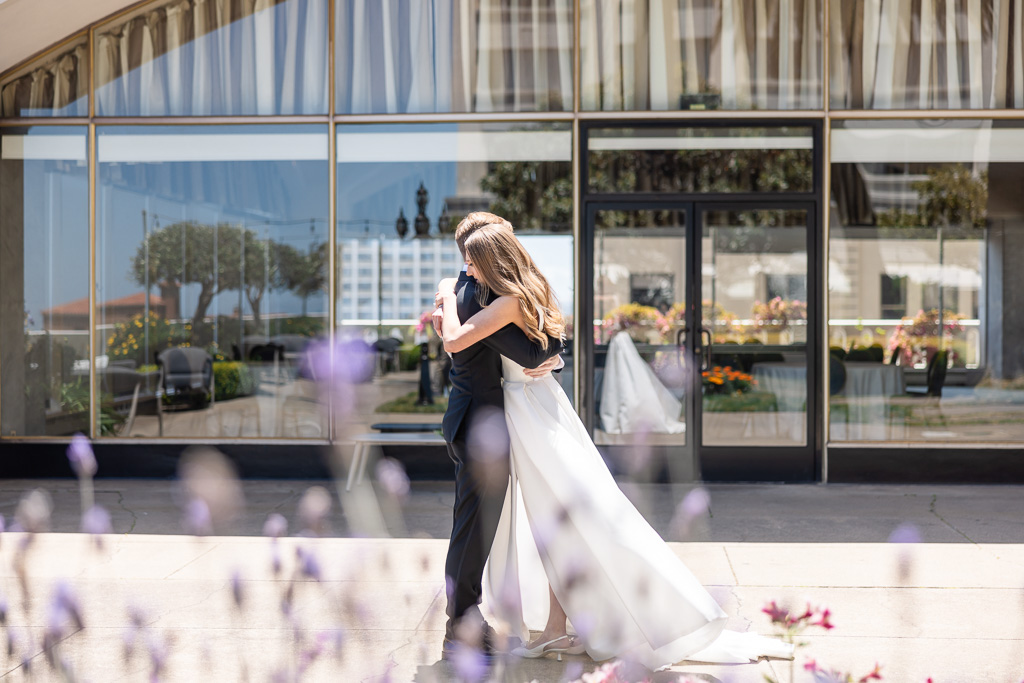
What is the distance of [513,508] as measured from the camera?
12.5 ft

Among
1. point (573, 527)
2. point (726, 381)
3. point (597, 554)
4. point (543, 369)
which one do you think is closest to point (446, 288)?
point (543, 369)

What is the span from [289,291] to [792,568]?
5.25 meters

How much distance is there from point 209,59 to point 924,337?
6876 millimetres

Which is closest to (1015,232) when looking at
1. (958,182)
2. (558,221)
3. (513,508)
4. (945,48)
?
(958,182)

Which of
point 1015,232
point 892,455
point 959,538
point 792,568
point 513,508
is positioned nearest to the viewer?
point 513,508

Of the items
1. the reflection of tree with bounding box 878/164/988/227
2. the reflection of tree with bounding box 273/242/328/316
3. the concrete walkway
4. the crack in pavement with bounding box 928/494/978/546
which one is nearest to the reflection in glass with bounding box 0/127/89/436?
the concrete walkway

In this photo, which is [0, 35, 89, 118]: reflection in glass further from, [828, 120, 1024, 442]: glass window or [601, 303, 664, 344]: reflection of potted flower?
[828, 120, 1024, 442]: glass window

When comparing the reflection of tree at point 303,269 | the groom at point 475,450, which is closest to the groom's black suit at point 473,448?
the groom at point 475,450

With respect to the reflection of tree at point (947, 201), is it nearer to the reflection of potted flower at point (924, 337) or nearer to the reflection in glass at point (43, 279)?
the reflection of potted flower at point (924, 337)

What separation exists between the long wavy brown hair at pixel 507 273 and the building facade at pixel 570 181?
3968mm

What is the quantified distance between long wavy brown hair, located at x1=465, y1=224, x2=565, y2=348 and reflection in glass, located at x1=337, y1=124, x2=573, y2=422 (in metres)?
3.87

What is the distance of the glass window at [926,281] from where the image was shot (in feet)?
25.1

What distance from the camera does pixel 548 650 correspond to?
3.73m

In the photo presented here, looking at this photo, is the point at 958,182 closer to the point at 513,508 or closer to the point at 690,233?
the point at 690,233
